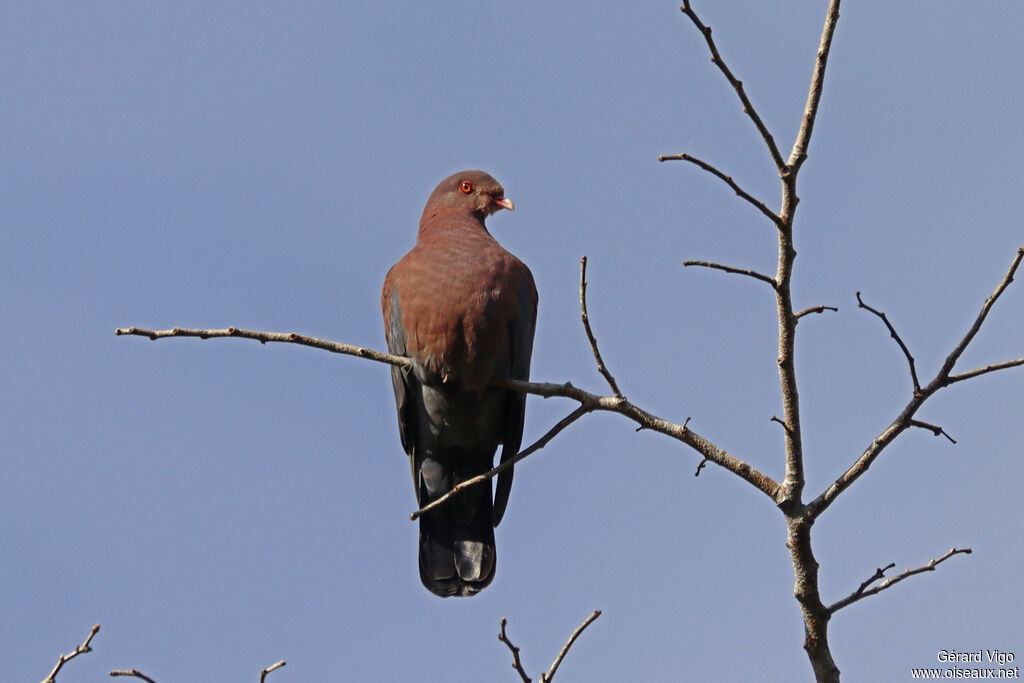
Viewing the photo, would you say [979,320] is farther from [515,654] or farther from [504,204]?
[504,204]

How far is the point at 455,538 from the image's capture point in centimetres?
596

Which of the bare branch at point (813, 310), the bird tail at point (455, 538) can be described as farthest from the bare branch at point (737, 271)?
the bird tail at point (455, 538)

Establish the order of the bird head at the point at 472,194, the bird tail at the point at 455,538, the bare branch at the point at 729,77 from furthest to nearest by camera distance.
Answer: the bird head at the point at 472,194 < the bird tail at the point at 455,538 < the bare branch at the point at 729,77

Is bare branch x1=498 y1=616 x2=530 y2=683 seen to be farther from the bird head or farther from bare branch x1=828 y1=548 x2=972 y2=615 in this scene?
the bird head

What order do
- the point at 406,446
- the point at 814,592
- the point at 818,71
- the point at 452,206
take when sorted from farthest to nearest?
the point at 452,206 < the point at 406,446 < the point at 814,592 < the point at 818,71

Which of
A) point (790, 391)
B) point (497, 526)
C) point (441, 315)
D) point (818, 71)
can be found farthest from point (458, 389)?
point (818, 71)

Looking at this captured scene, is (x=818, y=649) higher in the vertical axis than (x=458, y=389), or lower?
lower

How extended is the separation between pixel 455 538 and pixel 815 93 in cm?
334

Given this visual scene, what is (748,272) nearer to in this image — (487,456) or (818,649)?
(818,649)

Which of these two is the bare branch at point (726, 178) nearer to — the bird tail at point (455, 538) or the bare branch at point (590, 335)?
A: the bare branch at point (590, 335)

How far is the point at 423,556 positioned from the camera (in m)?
5.94

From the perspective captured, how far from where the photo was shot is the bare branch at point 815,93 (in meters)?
3.32

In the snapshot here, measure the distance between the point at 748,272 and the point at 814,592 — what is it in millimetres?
1012

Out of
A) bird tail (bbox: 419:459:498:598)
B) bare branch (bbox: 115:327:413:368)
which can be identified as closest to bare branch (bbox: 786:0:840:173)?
bare branch (bbox: 115:327:413:368)
